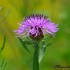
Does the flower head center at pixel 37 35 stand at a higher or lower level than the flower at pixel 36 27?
lower

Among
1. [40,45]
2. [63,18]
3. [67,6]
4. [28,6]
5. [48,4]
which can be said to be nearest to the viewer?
[40,45]

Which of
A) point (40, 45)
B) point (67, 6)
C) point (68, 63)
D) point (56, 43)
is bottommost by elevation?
point (40, 45)

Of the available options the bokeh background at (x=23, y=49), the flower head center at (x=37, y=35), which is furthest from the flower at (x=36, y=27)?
the bokeh background at (x=23, y=49)

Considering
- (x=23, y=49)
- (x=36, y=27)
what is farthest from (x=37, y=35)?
(x=23, y=49)

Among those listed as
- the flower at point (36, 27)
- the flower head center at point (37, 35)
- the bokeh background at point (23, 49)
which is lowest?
the flower head center at point (37, 35)

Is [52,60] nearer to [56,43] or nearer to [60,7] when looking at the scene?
[56,43]

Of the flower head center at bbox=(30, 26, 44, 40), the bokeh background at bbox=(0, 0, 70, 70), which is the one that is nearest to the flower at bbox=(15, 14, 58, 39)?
the flower head center at bbox=(30, 26, 44, 40)

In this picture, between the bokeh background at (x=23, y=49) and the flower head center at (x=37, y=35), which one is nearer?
the flower head center at (x=37, y=35)

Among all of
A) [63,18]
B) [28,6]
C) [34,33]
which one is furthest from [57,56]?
[34,33]

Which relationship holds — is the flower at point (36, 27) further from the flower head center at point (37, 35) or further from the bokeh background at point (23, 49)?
the bokeh background at point (23, 49)

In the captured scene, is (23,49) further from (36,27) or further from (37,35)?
(37,35)
